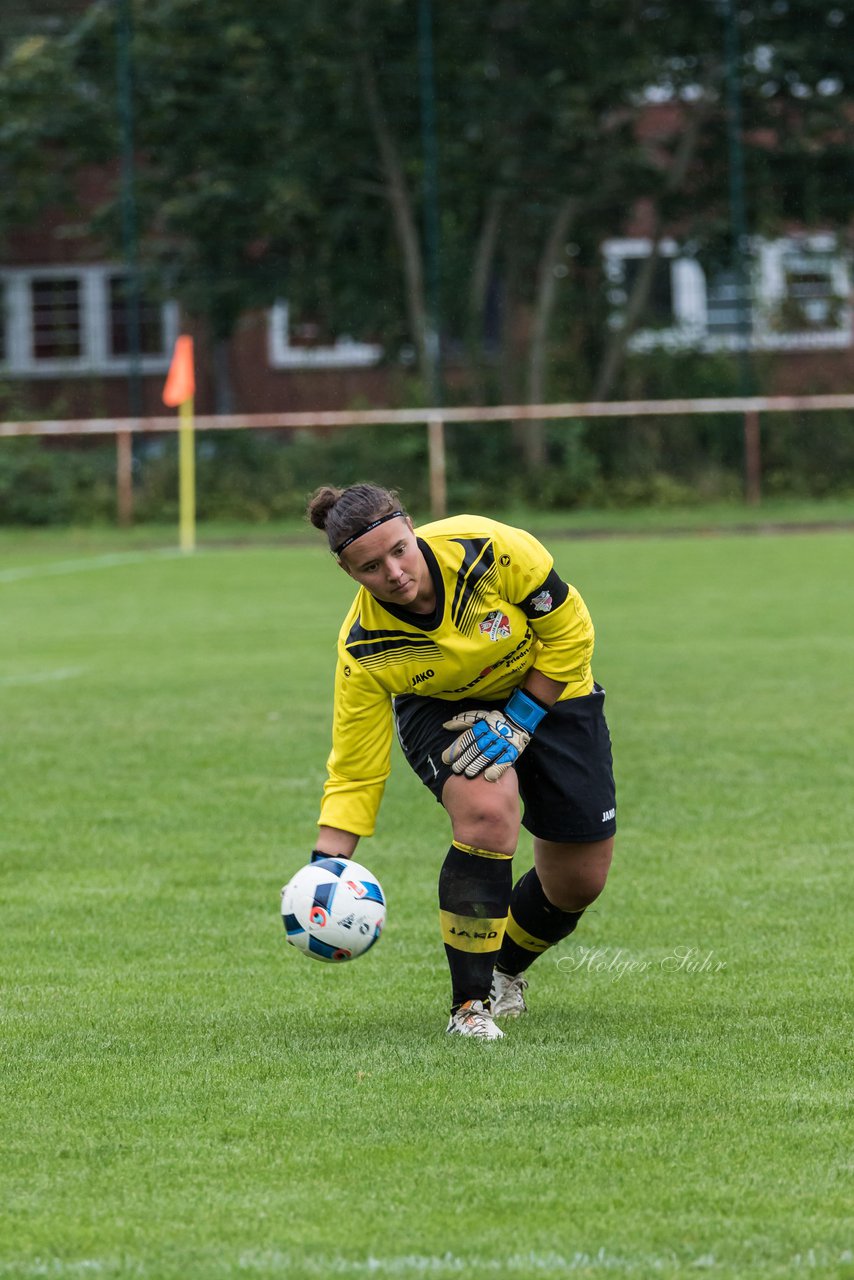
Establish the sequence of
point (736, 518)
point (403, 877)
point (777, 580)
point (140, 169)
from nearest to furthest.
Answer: point (403, 877) → point (777, 580) → point (736, 518) → point (140, 169)

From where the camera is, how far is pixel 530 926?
18.7ft

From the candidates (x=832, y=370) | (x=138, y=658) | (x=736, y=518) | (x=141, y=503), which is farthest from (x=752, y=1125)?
(x=832, y=370)

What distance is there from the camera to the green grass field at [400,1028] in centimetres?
374

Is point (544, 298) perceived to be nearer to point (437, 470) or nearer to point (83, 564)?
point (437, 470)

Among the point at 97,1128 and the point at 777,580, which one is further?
the point at 777,580

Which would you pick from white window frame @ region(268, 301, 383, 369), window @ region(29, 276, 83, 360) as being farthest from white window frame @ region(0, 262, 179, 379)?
white window frame @ region(268, 301, 383, 369)

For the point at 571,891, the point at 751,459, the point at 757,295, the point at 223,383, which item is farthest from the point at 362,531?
the point at 223,383

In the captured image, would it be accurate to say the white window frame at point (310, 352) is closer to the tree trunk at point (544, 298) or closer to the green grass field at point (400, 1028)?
the tree trunk at point (544, 298)

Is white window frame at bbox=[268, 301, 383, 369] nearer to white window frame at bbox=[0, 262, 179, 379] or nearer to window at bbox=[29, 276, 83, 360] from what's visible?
white window frame at bbox=[0, 262, 179, 379]

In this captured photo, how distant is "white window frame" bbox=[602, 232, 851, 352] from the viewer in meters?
27.2

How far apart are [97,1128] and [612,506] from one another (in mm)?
22058

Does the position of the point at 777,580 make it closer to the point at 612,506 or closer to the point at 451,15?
the point at 612,506

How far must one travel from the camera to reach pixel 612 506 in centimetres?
2609

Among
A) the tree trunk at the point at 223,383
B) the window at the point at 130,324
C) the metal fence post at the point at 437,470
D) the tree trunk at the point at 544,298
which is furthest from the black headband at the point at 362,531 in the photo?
the tree trunk at the point at 223,383
